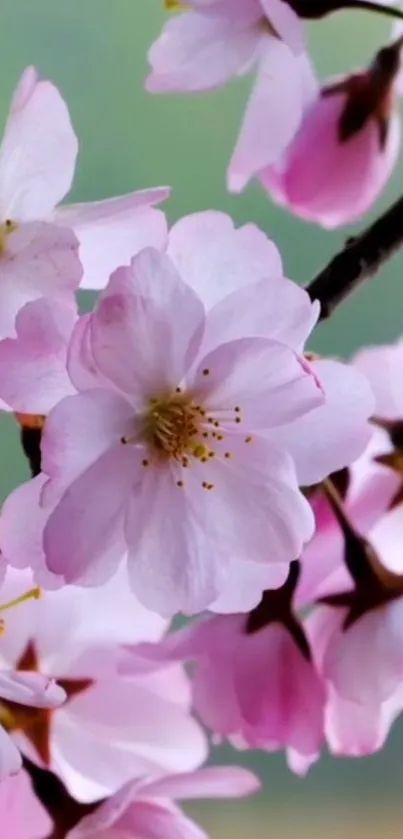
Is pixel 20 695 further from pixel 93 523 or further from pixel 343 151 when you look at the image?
pixel 343 151

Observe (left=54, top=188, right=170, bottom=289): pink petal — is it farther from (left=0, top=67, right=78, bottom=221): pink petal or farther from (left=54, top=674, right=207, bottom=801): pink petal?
(left=54, top=674, right=207, bottom=801): pink petal

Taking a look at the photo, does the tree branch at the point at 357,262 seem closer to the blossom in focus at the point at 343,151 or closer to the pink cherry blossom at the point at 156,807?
the blossom in focus at the point at 343,151

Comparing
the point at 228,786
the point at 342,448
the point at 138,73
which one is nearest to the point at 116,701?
the point at 228,786

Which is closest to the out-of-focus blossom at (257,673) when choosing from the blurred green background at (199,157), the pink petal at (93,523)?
the pink petal at (93,523)

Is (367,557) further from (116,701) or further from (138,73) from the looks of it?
(138,73)

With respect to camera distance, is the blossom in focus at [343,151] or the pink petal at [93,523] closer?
the pink petal at [93,523]
